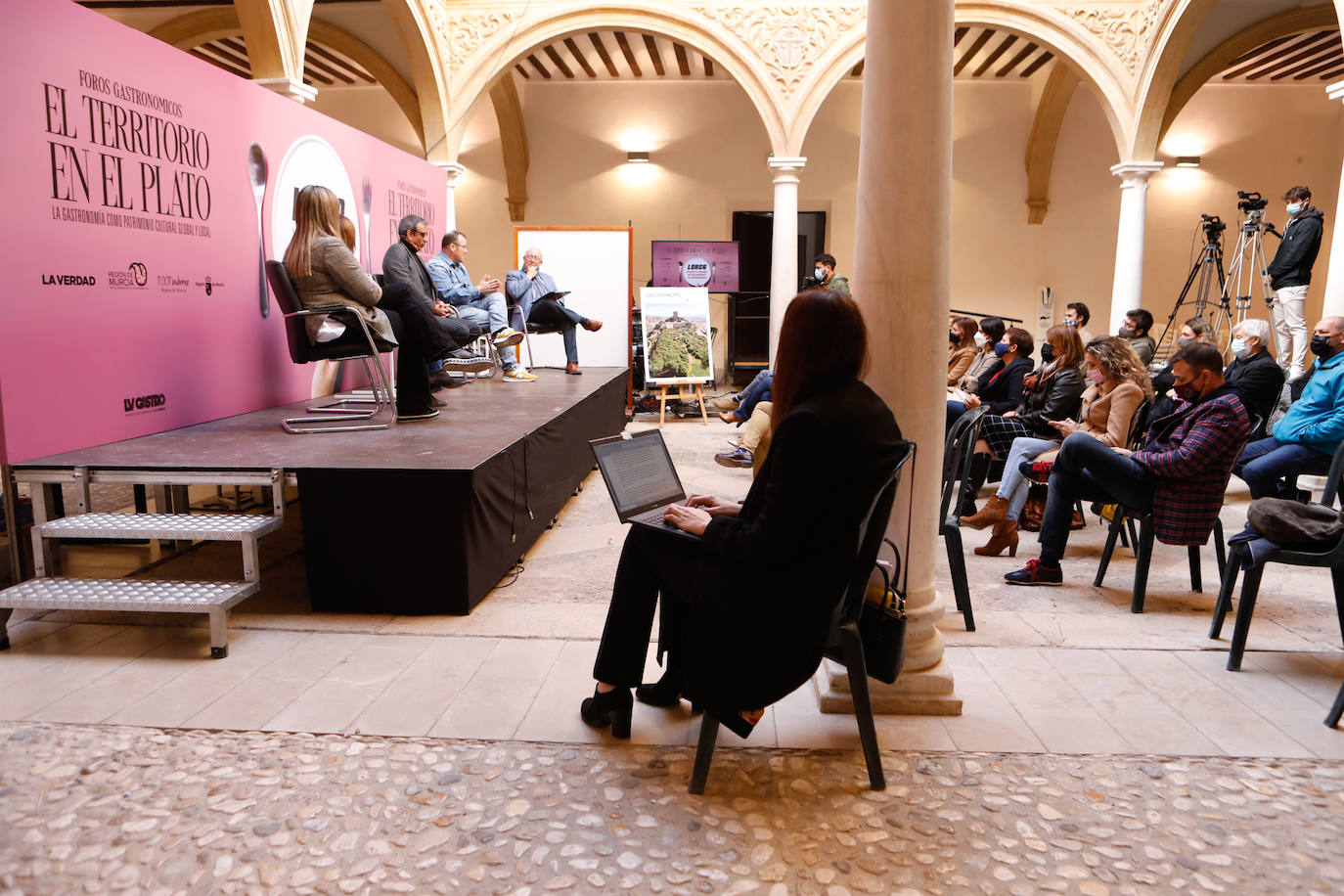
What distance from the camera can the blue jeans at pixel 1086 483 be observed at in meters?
3.55

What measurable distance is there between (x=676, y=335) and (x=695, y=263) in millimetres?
1510

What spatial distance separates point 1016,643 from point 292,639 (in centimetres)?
246

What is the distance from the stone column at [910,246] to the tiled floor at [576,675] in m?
0.12

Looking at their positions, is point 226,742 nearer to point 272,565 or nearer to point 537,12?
point 272,565

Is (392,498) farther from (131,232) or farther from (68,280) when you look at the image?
(131,232)

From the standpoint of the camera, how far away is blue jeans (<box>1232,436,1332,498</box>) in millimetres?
4430

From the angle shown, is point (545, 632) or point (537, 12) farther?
point (537, 12)

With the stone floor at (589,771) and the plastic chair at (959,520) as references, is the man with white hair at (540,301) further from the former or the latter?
the stone floor at (589,771)

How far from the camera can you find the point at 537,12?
8984 mm

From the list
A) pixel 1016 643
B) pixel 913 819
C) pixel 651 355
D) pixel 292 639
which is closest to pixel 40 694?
pixel 292 639

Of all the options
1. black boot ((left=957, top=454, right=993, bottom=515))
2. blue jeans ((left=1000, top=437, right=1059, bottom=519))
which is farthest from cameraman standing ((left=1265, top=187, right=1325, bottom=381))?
blue jeans ((left=1000, top=437, right=1059, bottom=519))

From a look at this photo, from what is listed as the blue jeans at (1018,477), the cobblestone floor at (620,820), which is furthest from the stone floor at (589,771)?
the blue jeans at (1018,477)

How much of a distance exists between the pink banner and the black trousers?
262 centimetres

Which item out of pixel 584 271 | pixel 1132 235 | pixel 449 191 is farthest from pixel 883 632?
pixel 1132 235
